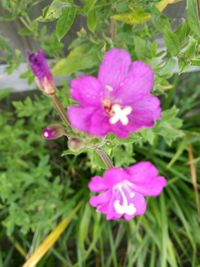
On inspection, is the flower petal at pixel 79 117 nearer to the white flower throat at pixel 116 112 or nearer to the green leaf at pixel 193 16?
the white flower throat at pixel 116 112

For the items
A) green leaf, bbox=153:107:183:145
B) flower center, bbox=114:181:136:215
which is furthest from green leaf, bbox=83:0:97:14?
green leaf, bbox=153:107:183:145

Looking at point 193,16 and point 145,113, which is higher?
point 193,16

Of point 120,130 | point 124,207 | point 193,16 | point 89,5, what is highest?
point 89,5

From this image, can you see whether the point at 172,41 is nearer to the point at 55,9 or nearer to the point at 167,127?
the point at 55,9

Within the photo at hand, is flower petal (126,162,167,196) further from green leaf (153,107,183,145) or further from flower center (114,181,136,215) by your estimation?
green leaf (153,107,183,145)

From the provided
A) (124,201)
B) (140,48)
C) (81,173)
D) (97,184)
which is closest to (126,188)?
(124,201)
